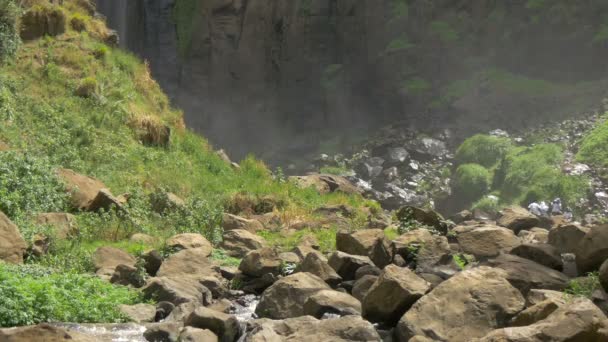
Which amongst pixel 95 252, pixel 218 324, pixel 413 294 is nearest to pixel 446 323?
pixel 413 294

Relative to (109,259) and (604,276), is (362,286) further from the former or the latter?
(109,259)

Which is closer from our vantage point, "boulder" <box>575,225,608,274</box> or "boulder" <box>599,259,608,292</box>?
"boulder" <box>599,259,608,292</box>

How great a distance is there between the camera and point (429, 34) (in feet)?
126

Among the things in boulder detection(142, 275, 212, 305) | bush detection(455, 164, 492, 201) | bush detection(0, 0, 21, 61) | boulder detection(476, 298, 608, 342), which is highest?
bush detection(0, 0, 21, 61)

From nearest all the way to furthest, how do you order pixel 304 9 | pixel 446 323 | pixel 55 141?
pixel 446 323, pixel 55 141, pixel 304 9

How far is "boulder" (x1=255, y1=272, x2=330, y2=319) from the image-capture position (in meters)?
8.45

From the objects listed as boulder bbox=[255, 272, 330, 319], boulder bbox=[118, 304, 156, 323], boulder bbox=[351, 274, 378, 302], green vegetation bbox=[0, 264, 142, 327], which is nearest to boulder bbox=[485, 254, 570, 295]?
boulder bbox=[351, 274, 378, 302]

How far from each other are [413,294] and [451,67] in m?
30.7

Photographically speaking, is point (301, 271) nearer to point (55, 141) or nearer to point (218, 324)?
point (218, 324)

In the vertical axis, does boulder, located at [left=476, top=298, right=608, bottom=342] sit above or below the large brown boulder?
above

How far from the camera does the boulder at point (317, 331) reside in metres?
6.93

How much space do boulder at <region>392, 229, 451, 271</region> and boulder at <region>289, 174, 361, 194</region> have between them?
835 cm

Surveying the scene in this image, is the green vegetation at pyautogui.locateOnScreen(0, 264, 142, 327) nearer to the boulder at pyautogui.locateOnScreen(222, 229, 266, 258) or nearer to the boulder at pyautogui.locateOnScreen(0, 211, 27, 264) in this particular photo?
the boulder at pyautogui.locateOnScreen(0, 211, 27, 264)

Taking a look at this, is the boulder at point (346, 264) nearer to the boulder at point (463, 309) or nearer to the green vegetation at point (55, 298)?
the boulder at point (463, 309)
